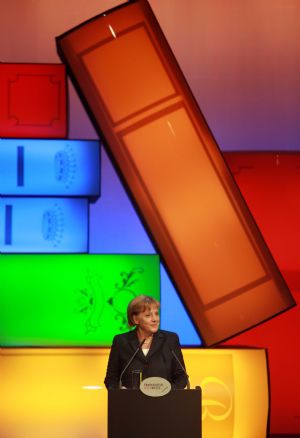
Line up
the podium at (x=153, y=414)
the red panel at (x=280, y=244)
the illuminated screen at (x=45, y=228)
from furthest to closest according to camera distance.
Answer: the red panel at (x=280, y=244) → the illuminated screen at (x=45, y=228) → the podium at (x=153, y=414)

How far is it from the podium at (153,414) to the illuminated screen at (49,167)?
1634 millimetres

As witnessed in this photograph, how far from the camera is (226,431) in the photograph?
364cm

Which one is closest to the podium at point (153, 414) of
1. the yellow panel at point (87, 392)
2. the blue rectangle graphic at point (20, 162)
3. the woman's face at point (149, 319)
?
the woman's face at point (149, 319)

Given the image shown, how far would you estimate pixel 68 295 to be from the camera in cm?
380

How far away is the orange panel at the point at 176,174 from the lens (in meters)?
3.99

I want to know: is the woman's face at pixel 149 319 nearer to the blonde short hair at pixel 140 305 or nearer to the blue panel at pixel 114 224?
the blonde short hair at pixel 140 305

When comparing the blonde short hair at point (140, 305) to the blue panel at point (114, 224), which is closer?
the blonde short hair at point (140, 305)

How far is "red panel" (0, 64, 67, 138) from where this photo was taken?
401 cm

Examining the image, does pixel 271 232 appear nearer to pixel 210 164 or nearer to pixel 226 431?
pixel 210 164

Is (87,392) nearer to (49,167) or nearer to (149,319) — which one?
(149,319)

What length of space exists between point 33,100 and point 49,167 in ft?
1.28

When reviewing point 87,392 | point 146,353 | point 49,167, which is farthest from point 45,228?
point 146,353

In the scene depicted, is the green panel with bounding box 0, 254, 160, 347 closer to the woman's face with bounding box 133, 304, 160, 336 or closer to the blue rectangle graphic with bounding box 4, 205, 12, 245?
the blue rectangle graphic with bounding box 4, 205, 12, 245

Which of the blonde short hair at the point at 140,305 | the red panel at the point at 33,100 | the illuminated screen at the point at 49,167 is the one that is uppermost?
the red panel at the point at 33,100
